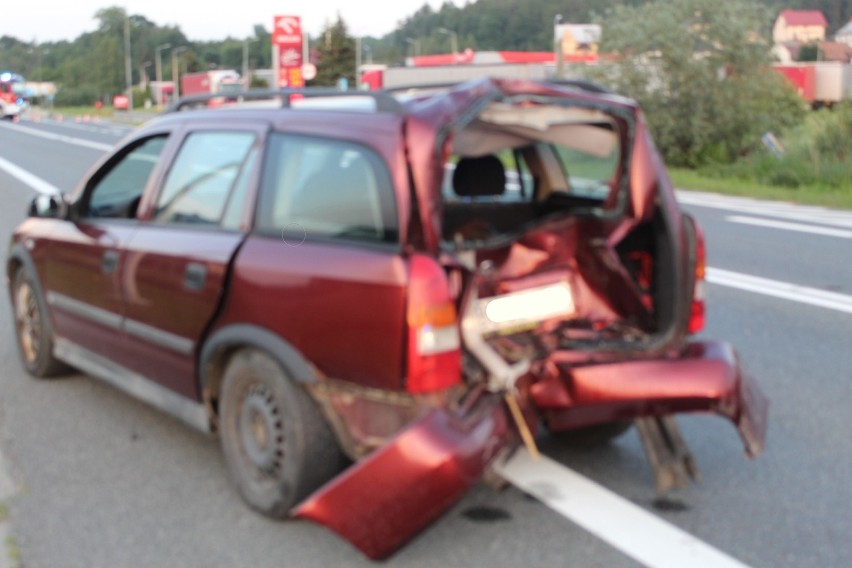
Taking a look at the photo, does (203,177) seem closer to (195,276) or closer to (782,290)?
(195,276)

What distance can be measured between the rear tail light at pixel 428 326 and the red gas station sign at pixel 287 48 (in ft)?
86.8

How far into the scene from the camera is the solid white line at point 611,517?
417 centimetres

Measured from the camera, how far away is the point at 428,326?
403cm

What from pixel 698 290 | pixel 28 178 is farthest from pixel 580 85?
pixel 28 178

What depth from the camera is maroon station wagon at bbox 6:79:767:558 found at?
13.3 ft

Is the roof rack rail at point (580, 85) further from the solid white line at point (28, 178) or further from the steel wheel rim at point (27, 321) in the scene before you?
the solid white line at point (28, 178)

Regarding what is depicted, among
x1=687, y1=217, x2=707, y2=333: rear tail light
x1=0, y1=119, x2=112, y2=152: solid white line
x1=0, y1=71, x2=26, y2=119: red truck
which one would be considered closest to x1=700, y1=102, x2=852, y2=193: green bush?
x1=687, y1=217, x2=707, y2=333: rear tail light

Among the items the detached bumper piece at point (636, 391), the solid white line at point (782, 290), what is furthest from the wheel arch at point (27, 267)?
the solid white line at point (782, 290)

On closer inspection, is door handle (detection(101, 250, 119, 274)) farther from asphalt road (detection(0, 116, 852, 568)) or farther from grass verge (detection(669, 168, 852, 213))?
grass verge (detection(669, 168, 852, 213))

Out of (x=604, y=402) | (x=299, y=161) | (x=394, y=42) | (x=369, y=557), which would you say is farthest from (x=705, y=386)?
(x=394, y=42)

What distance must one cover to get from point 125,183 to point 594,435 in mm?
2839

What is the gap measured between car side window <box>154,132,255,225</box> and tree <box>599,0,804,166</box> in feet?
Answer: 69.1

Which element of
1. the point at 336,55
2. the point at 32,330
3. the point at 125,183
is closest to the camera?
the point at 125,183

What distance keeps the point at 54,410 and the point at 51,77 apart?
147 metres
